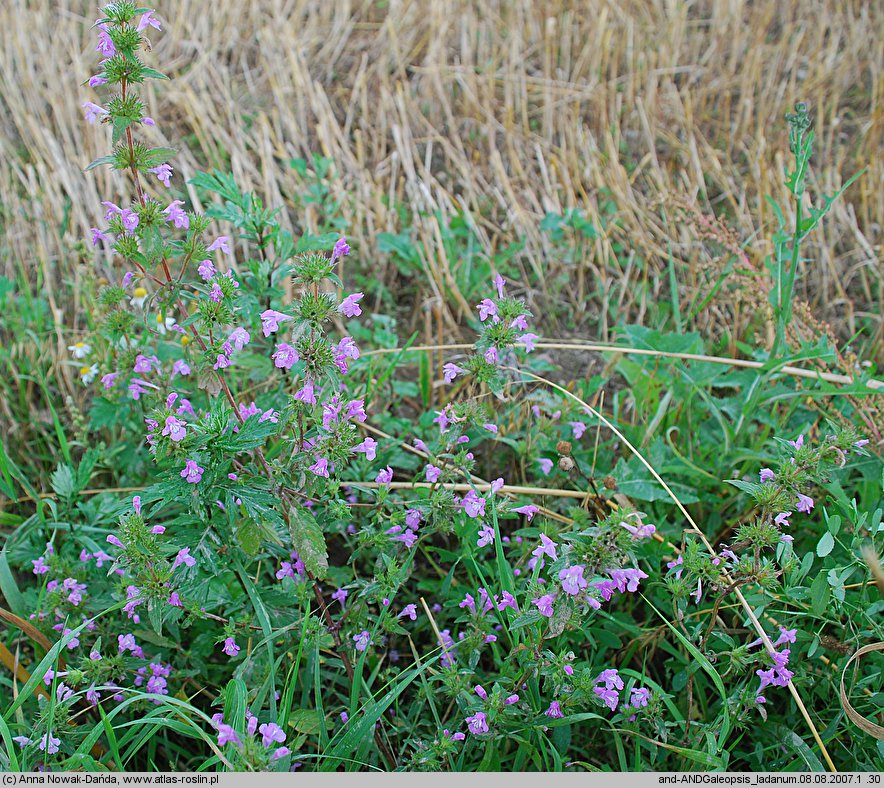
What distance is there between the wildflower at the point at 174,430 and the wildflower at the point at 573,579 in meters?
0.73

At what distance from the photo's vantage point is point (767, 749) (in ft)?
5.34

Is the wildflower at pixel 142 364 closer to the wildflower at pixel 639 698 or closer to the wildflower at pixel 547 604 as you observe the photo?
the wildflower at pixel 547 604

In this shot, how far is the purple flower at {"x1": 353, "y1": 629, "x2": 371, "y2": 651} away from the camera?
1.55 m

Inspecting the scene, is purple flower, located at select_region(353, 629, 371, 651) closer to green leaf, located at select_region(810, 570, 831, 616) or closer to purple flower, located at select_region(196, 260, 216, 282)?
purple flower, located at select_region(196, 260, 216, 282)

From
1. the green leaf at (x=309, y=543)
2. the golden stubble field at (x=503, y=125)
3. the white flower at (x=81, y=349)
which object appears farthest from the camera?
the golden stubble field at (x=503, y=125)

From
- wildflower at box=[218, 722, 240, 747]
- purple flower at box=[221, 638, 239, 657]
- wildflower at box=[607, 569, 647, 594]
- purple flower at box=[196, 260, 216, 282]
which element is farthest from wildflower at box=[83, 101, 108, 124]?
wildflower at box=[607, 569, 647, 594]

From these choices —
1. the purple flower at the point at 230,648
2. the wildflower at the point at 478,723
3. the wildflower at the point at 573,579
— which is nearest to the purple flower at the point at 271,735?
the purple flower at the point at 230,648

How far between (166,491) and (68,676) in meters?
0.47

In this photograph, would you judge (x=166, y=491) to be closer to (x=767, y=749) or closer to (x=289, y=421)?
(x=289, y=421)

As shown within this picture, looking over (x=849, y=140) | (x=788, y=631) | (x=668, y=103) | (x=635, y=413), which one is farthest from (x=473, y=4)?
(x=788, y=631)

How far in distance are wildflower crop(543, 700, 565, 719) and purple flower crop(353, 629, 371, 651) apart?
388 millimetres

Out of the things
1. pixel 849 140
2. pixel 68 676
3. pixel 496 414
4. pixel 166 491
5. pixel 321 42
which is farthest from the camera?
pixel 321 42

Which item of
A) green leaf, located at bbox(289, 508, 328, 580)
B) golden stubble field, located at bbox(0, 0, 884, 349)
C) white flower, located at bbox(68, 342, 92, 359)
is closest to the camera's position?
green leaf, located at bbox(289, 508, 328, 580)

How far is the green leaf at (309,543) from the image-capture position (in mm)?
1447
